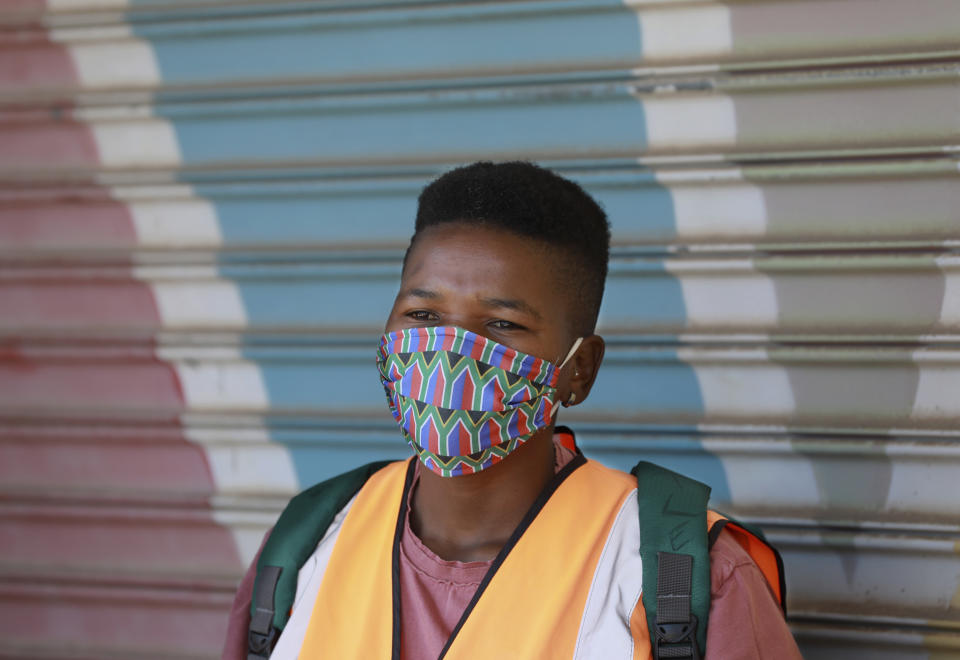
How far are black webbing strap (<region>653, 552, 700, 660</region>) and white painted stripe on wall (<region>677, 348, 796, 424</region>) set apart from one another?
1.02 meters

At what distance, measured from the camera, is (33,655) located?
3.10 meters

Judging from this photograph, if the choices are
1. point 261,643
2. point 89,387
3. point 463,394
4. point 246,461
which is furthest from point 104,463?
point 463,394

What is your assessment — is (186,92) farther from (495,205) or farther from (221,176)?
(495,205)

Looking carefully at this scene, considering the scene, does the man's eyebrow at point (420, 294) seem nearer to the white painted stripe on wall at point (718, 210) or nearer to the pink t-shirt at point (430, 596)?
the pink t-shirt at point (430, 596)

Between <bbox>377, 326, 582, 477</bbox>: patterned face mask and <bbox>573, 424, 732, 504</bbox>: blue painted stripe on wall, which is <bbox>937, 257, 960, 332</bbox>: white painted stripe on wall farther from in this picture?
<bbox>377, 326, 582, 477</bbox>: patterned face mask

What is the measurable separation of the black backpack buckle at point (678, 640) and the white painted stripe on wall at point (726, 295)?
1.15 m

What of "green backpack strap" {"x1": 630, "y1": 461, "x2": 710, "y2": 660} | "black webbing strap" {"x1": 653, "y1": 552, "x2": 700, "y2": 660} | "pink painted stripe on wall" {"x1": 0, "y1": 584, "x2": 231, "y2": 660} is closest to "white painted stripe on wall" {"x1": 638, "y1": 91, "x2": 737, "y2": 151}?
"green backpack strap" {"x1": 630, "y1": 461, "x2": 710, "y2": 660}

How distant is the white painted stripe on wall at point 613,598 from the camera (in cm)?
160

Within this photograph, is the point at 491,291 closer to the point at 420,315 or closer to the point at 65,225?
the point at 420,315

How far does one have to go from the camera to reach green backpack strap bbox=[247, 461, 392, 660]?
193 cm

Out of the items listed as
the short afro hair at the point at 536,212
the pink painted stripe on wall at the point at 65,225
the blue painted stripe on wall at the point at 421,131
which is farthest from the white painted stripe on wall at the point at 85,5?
the short afro hair at the point at 536,212

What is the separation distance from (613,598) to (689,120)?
4.85 ft

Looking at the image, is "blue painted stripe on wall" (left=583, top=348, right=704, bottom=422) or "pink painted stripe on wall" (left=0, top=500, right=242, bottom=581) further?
"pink painted stripe on wall" (left=0, top=500, right=242, bottom=581)

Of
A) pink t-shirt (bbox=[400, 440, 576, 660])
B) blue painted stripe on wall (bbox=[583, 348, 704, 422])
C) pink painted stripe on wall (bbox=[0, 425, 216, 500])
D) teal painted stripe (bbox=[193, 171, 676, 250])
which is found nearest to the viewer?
pink t-shirt (bbox=[400, 440, 576, 660])
